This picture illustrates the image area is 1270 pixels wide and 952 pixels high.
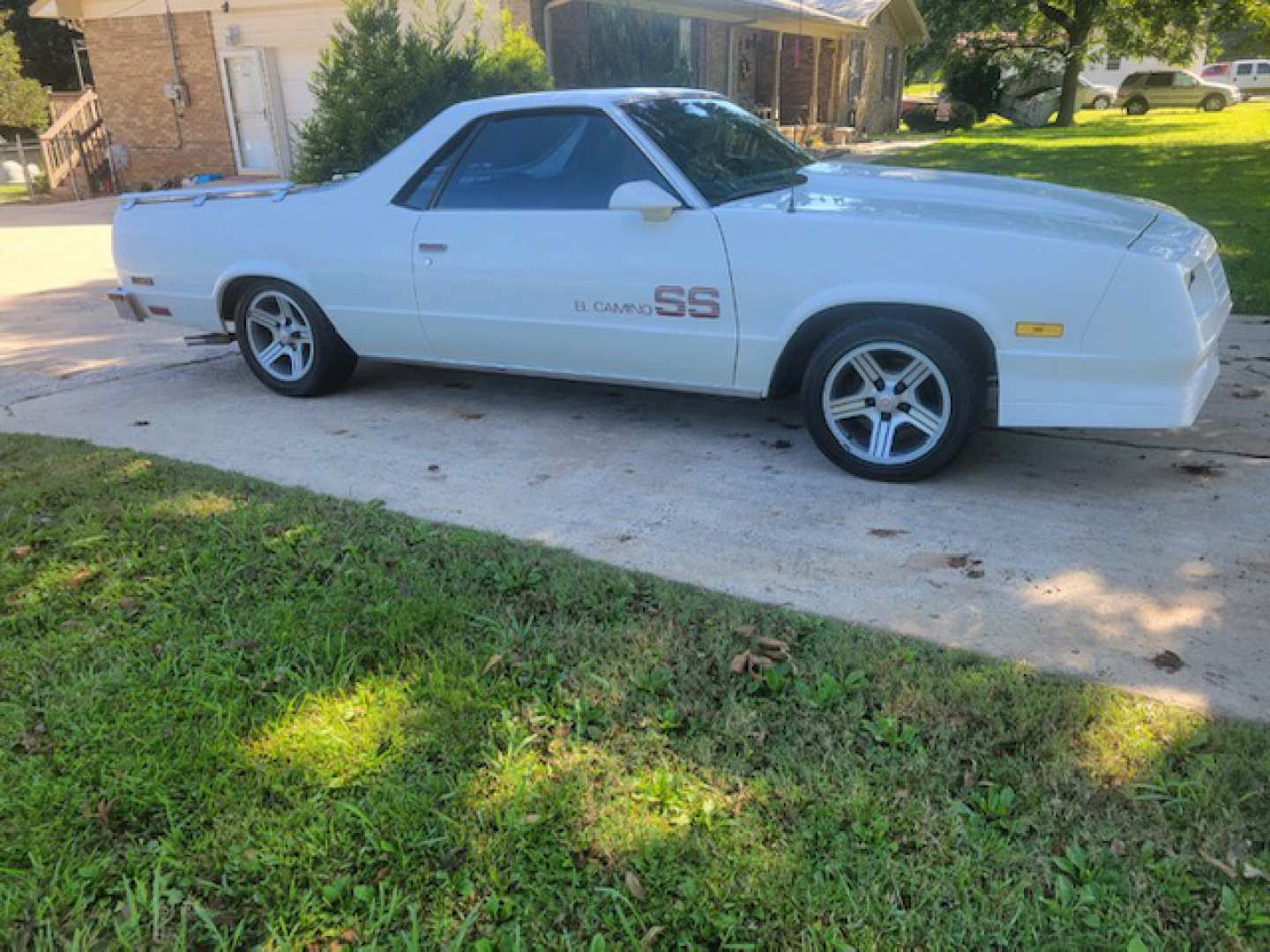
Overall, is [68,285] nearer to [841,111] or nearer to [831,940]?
[831,940]

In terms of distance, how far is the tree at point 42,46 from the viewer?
33.2m

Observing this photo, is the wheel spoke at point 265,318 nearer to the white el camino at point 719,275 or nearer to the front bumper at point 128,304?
the white el camino at point 719,275

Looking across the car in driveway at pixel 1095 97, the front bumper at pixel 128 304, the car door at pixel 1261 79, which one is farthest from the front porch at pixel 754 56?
the car door at pixel 1261 79

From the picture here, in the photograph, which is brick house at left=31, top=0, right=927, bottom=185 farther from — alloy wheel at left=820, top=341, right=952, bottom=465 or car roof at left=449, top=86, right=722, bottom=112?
alloy wheel at left=820, top=341, right=952, bottom=465

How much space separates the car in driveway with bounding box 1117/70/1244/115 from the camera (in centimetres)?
3972

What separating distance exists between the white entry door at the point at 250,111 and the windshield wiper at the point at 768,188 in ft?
54.0

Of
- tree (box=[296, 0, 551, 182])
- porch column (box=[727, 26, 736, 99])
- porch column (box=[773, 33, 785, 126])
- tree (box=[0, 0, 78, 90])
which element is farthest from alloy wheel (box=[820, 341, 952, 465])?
tree (box=[0, 0, 78, 90])

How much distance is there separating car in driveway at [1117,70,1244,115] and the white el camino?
41.7 m

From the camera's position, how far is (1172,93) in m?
40.4

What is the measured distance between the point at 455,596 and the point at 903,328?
6.94 ft

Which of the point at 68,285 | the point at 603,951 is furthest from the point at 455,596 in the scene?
the point at 68,285

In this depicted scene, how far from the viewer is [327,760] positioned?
8.47 feet

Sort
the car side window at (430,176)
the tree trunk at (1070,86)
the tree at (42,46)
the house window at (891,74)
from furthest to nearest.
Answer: the tree at (42,46) → the house window at (891,74) → the tree trunk at (1070,86) → the car side window at (430,176)

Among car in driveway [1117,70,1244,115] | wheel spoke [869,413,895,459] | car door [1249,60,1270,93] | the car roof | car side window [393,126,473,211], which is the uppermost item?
car door [1249,60,1270,93]
